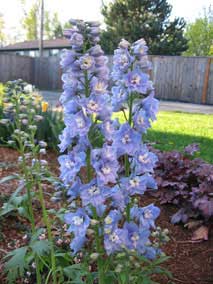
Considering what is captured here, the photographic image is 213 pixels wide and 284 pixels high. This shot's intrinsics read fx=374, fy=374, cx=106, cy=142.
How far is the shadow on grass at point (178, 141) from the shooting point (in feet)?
18.1

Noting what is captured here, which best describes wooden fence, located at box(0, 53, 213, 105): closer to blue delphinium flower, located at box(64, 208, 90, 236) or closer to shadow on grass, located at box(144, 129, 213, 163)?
shadow on grass, located at box(144, 129, 213, 163)

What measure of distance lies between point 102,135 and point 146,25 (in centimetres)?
2366

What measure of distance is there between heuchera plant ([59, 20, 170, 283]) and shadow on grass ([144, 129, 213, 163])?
3.73 m

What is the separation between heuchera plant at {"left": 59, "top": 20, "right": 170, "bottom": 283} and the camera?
1348 millimetres

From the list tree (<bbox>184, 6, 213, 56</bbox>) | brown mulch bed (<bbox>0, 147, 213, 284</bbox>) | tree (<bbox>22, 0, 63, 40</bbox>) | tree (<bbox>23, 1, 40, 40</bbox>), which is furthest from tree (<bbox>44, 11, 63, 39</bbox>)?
brown mulch bed (<bbox>0, 147, 213, 284</bbox>)

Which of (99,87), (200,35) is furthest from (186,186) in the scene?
(200,35)

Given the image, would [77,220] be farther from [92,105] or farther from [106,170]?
[92,105]

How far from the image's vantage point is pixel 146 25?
77.9 ft

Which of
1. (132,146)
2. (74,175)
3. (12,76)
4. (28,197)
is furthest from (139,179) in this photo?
(12,76)

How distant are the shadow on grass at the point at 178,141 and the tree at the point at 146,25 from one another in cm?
1770

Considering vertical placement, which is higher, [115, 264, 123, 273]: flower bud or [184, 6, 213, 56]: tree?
[184, 6, 213, 56]: tree

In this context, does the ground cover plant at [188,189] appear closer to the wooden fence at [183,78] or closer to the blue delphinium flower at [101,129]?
the blue delphinium flower at [101,129]

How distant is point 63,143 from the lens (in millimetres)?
1395

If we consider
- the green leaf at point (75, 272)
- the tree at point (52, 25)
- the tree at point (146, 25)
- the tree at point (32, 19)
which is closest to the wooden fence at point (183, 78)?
the tree at point (146, 25)
